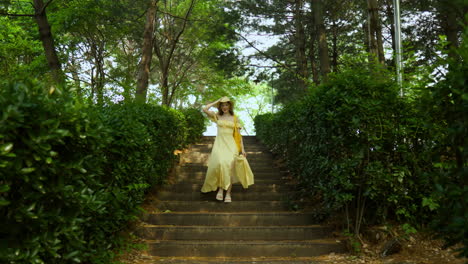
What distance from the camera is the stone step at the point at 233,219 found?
6555 mm

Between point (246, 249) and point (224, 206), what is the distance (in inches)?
71.8

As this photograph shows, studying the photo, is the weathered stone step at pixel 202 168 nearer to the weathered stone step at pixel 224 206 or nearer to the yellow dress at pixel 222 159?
the yellow dress at pixel 222 159

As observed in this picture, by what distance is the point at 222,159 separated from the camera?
7.29 m

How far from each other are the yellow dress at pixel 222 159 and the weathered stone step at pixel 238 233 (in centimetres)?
133

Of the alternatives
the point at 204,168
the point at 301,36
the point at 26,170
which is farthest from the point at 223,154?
the point at 301,36

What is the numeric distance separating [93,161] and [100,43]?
16558 millimetres

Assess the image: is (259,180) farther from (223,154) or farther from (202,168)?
(223,154)

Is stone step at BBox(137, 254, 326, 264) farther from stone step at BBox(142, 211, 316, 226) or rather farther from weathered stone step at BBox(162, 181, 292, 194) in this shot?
weathered stone step at BBox(162, 181, 292, 194)

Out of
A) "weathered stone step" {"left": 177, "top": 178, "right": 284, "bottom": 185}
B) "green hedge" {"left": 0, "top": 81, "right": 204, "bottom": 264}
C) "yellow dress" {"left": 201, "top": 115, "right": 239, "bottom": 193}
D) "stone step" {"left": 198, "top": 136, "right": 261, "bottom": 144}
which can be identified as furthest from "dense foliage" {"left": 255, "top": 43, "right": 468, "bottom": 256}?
"stone step" {"left": 198, "top": 136, "right": 261, "bottom": 144}

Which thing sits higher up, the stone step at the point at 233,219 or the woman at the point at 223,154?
the woman at the point at 223,154

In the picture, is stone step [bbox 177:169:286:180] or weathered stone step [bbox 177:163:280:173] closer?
stone step [bbox 177:169:286:180]

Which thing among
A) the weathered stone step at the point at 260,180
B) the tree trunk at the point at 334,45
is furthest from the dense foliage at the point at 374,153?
the tree trunk at the point at 334,45

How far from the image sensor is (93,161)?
11.7ft

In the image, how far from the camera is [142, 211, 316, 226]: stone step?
6.55m
